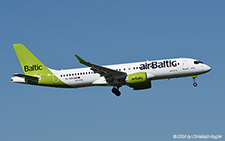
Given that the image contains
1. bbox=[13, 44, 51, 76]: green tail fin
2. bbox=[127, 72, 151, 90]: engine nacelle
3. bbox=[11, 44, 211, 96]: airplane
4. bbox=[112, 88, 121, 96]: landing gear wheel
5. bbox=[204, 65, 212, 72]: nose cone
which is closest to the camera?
bbox=[127, 72, 151, 90]: engine nacelle

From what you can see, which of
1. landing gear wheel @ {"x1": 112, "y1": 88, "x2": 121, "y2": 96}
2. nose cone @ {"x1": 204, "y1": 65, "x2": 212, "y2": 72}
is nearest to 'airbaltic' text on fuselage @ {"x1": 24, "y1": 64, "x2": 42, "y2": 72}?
landing gear wheel @ {"x1": 112, "y1": 88, "x2": 121, "y2": 96}

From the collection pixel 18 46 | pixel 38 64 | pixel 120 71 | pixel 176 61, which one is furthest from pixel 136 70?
pixel 18 46

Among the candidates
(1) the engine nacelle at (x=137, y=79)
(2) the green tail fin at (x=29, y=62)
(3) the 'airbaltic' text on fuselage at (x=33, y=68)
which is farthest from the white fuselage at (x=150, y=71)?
(3) the 'airbaltic' text on fuselage at (x=33, y=68)

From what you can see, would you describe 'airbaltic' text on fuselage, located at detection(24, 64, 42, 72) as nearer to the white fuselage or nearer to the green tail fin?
the green tail fin

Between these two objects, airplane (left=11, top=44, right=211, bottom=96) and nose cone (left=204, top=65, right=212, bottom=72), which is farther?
nose cone (left=204, top=65, right=212, bottom=72)

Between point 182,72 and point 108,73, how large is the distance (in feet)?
31.0

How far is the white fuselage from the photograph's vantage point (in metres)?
50.0

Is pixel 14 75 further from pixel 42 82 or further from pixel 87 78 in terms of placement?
pixel 87 78

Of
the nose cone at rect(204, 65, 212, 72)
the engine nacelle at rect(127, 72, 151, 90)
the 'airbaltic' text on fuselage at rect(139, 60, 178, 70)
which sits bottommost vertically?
the engine nacelle at rect(127, 72, 151, 90)

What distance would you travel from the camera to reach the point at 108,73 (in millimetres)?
49938

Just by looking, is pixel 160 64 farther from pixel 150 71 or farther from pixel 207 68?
pixel 207 68

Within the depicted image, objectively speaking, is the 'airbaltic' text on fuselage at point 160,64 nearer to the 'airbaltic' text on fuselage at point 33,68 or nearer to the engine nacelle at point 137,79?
the engine nacelle at point 137,79

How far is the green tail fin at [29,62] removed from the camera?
54.0 m

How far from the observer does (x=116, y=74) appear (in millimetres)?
50188
